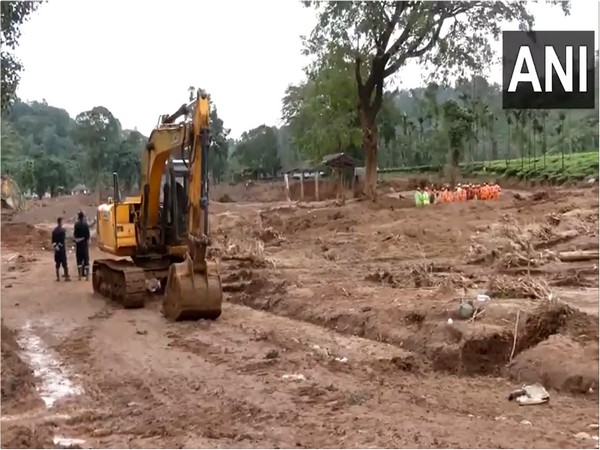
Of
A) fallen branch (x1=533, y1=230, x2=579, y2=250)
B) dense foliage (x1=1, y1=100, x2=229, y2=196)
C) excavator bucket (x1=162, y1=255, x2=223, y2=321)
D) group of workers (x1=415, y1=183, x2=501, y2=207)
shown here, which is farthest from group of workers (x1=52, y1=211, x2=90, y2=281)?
dense foliage (x1=1, y1=100, x2=229, y2=196)

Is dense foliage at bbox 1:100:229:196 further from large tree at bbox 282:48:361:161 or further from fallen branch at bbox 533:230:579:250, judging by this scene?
fallen branch at bbox 533:230:579:250

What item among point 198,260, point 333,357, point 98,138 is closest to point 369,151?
point 198,260

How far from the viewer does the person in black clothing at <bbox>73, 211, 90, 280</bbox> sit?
17984 millimetres

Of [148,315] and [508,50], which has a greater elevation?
[508,50]

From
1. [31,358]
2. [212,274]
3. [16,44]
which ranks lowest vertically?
[31,358]

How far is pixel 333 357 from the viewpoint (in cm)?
968

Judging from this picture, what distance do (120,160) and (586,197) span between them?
3835cm

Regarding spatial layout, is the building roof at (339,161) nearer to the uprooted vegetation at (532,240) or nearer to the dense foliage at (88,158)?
the dense foliage at (88,158)

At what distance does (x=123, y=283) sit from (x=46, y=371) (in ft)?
14.6

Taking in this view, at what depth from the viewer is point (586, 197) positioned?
26.1 meters

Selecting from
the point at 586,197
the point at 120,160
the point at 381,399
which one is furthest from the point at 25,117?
the point at 381,399

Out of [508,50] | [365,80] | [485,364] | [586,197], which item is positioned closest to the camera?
[485,364]

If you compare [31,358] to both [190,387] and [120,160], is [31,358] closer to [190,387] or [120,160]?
[190,387]

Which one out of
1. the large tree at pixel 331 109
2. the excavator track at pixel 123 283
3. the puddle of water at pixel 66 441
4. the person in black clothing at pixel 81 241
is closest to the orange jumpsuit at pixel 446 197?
the large tree at pixel 331 109
